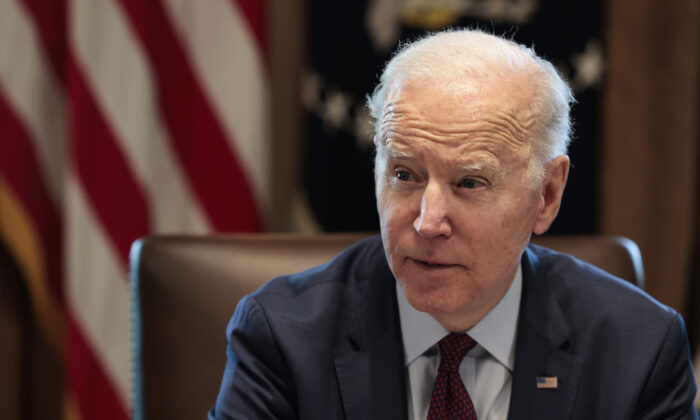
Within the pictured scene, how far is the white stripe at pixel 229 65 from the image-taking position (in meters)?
2.67

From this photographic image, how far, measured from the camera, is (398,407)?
1.57m

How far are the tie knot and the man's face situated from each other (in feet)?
0.49

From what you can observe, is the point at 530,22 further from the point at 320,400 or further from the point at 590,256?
the point at 320,400

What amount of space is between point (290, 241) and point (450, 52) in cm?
73

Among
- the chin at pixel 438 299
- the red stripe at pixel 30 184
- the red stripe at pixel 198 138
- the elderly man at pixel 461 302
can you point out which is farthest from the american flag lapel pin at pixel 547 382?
the red stripe at pixel 30 184

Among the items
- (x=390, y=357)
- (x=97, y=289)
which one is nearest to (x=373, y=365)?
(x=390, y=357)

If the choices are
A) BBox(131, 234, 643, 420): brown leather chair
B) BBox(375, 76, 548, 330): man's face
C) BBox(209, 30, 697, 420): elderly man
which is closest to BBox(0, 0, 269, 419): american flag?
BBox(131, 234, 643, 420): brown leather chair

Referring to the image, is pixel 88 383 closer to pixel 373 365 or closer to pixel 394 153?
pixel 373 365

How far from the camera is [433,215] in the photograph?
1389 millimetres

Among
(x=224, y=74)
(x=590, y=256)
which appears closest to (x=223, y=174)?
(x=224, y=74)

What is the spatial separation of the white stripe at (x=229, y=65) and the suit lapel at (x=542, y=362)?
1308 millimetres

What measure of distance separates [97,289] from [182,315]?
0.89 m

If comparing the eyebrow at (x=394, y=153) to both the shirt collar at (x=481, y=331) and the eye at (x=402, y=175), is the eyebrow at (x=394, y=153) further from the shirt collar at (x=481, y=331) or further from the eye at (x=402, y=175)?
the shirt collar at (x=481, y=331)

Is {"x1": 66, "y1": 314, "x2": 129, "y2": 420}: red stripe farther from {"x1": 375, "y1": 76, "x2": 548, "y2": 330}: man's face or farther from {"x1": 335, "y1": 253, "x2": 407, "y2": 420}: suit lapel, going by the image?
{"x1": 375, "y1": 76, "x2": 548, "y2": 330}: man's face
